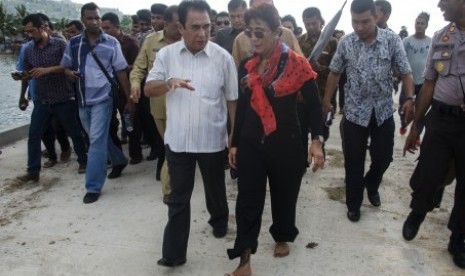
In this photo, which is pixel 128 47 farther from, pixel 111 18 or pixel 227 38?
pixel 227 38

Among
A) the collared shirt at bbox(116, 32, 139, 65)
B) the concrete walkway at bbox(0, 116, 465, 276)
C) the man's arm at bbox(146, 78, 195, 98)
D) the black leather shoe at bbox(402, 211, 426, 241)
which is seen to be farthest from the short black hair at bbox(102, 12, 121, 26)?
the black leather shoe at bbox(402, 211, 426, 241)

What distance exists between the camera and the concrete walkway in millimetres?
3242

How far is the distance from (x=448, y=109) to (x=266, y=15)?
1.49 metres

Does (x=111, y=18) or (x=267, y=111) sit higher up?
(x=111, y=18)

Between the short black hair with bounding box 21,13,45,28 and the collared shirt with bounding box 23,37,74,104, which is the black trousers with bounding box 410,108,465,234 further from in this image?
the short black hair with bounding box 21,13,45,28

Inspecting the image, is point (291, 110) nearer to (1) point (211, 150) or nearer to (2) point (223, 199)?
(1) point (211, 150)

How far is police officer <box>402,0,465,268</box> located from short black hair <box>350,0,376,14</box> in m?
0.63

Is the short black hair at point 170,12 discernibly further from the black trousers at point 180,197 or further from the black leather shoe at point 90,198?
the black leather shoe at point 90,198

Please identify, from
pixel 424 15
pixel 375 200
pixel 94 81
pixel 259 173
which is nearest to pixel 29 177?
pixel 94 81

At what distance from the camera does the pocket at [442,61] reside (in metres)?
3.15

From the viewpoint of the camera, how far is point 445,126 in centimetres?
319

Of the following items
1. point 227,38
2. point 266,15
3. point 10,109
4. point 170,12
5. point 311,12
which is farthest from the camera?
point 10,109

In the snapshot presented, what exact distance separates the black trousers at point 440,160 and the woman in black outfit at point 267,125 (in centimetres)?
90

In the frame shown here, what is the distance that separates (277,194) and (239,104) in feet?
2.24
